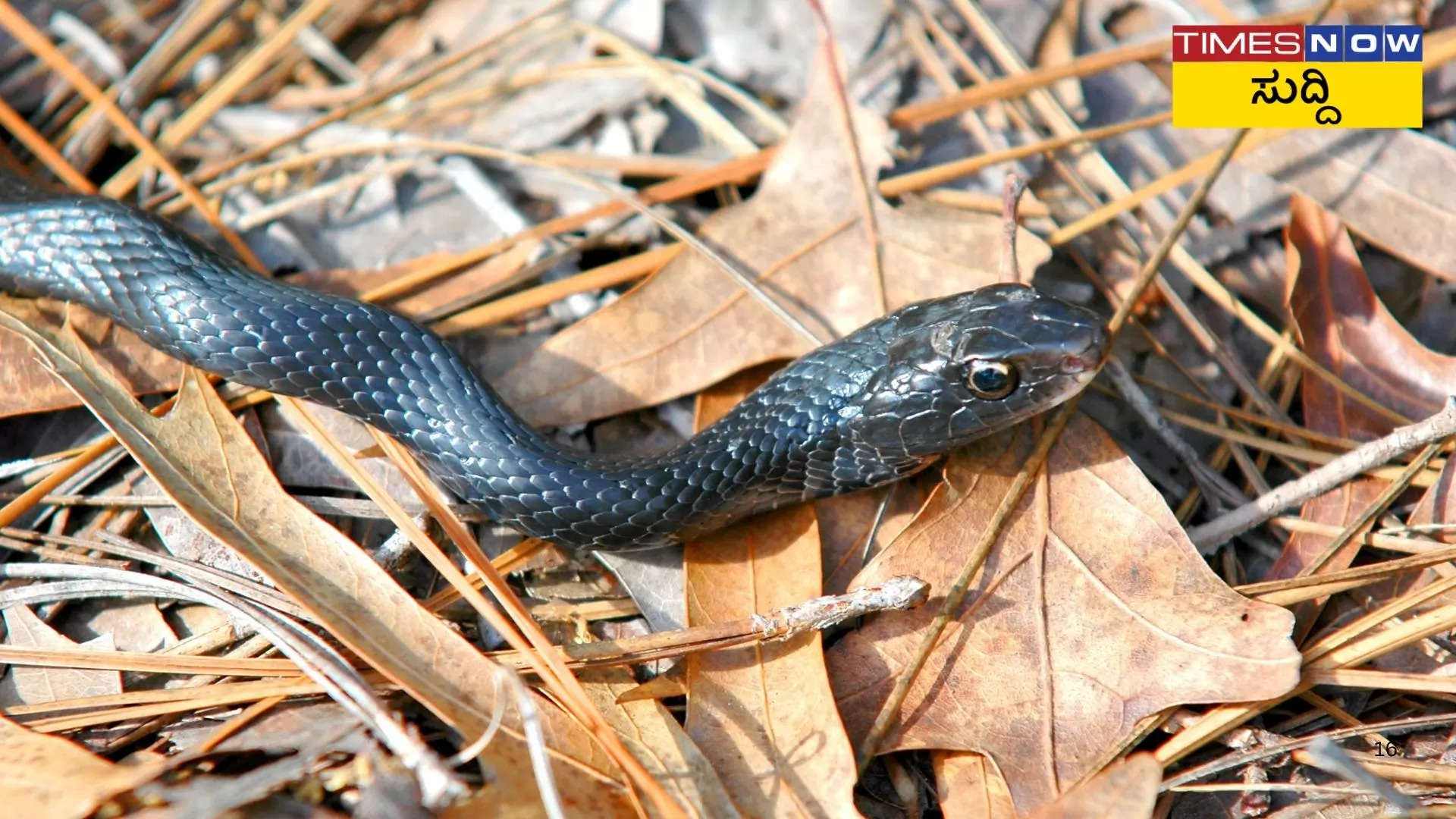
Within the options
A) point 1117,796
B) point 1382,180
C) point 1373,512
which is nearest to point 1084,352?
point 1373,512

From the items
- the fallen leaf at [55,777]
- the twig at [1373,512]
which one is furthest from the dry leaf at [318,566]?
the twig at [1373,512]

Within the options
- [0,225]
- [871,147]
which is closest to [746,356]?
[871,147]

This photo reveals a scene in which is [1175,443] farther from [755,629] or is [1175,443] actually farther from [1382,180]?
[755,629]

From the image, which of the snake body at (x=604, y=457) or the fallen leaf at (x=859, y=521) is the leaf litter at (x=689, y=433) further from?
the snake body at (x=604, y=457)

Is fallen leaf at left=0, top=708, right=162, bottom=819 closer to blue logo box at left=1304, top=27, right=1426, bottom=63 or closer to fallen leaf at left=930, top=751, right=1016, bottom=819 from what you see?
fallen leaf at left=930, top=751, right=1016, bottom=819

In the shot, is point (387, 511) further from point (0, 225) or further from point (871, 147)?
point (871, 147)

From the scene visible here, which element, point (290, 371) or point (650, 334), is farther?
point (650, 334)
